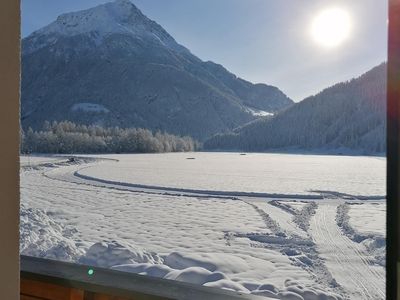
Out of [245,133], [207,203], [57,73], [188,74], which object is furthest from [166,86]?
[207,203]

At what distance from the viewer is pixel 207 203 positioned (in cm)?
489

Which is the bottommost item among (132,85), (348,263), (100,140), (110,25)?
(348,263)

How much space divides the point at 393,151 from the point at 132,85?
44156mm

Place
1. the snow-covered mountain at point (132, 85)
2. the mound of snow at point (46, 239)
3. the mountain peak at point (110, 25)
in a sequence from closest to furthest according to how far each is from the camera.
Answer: the mound of snow at point (46, 239) → the snow-covered mountain at point (132, 85) → the mountain peak at point (110, 25)

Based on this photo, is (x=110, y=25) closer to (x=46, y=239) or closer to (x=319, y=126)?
(x=319, y=126)

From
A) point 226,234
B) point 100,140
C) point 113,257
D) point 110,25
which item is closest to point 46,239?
point 113,257

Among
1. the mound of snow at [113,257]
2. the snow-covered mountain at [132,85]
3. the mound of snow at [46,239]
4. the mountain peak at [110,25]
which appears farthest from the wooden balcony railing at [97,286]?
the mountain peak at [110,25]

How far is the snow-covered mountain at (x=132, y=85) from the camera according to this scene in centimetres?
3353

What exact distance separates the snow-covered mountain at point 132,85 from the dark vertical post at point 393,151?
25.6 meters

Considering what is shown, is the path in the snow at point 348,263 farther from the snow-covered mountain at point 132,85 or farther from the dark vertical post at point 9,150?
the snow-covered mountain at point 132,85

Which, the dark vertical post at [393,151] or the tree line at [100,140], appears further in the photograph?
the tree line at [100,140]

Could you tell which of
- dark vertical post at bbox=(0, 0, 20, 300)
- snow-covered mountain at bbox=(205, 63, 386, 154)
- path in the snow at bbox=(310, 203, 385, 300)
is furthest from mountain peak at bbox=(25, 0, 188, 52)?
dark vertical post at bbox=(0, 0, 20, 300)

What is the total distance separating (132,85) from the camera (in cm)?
4288

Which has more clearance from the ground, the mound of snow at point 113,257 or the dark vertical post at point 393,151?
the dark vertical post at point 393,151
